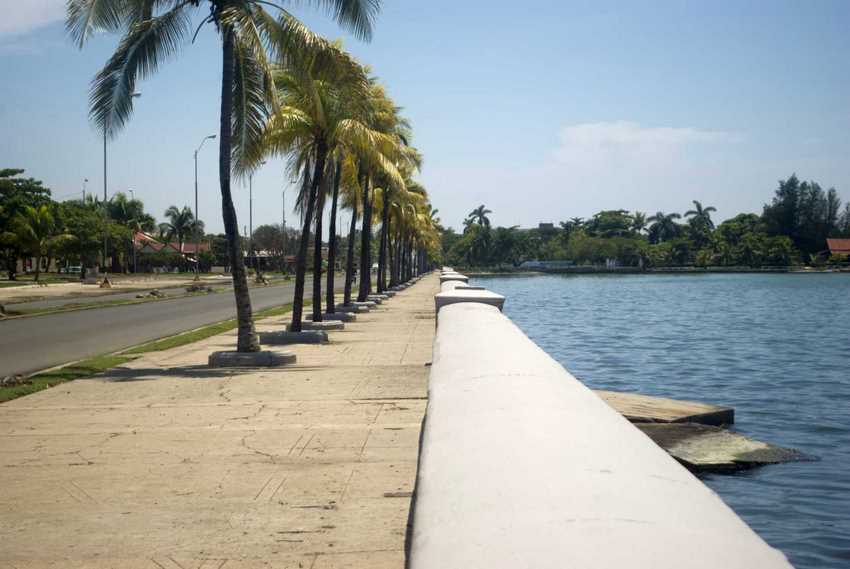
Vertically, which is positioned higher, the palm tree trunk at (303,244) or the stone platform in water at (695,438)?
the palm tree trunk at (303,244)

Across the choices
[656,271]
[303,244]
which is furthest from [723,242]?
[303,244]

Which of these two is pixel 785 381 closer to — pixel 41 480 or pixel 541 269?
pixel 41 480

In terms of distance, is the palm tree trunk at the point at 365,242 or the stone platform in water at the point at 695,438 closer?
the stone platform in water at the point at 695,438

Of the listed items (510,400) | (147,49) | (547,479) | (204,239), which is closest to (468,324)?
(510,400)

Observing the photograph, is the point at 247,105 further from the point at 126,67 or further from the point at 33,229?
the point at 33,229

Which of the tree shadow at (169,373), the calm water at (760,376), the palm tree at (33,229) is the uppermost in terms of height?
the palm tree at (33,229)

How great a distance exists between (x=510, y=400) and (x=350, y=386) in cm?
983

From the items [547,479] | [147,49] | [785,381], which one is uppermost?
[147,49]

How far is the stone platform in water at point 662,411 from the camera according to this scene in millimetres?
11308

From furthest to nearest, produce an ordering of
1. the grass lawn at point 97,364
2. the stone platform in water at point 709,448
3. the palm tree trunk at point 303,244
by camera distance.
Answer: the palm tree trunk at point 303,244
the grass lawn at point 97,364
the stone platform in water at point 709,448

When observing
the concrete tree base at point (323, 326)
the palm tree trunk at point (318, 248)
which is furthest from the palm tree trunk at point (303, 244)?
the concrete tree base at point (323, 326)

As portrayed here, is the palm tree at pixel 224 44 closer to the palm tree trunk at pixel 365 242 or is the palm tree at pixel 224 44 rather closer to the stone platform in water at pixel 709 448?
the stone platform in water at pixel 709 448

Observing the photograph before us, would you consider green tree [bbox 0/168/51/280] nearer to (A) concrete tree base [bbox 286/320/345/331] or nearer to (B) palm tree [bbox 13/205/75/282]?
(B) palm tree [bbox 13/205/75/282]

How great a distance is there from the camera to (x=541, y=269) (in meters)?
190
